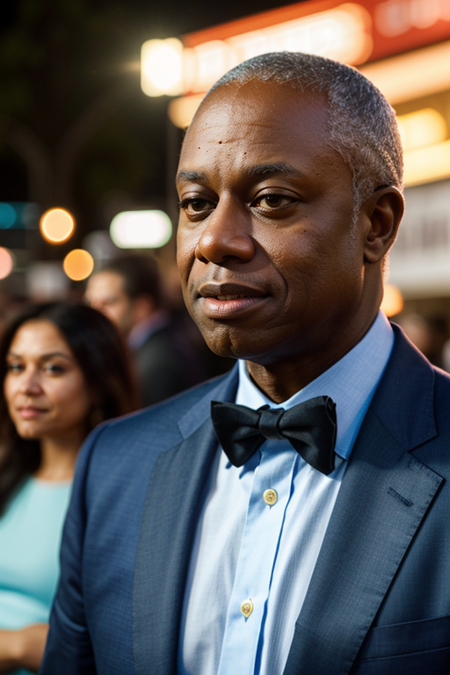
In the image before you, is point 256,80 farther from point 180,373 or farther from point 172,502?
point 180,373

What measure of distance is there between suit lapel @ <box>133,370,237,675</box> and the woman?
1379 mm

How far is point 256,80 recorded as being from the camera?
5.20 feet

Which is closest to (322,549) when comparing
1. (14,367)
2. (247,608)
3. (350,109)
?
(247,608)

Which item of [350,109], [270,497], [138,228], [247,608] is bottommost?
[247,608]

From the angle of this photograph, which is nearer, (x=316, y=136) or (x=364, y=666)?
(x=364, y=666)

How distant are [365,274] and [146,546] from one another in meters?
0.85

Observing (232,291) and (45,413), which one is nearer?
(232,291)

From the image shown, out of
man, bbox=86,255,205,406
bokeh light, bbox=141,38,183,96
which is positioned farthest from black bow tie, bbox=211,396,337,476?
bokeh light, bbox=141,38,183,96

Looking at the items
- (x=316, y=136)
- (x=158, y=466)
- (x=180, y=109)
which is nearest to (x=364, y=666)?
(x=158, y=466)

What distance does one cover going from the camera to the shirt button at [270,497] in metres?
1.62

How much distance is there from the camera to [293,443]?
1.58 meters

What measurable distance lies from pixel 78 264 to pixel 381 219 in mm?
25527

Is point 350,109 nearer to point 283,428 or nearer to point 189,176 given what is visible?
point 189,176

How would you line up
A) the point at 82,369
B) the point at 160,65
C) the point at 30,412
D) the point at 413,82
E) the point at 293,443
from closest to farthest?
the point at 293,443 < the point at 30,412 < the point at 82,369 < the point at 413,82 < the point at 160,65
